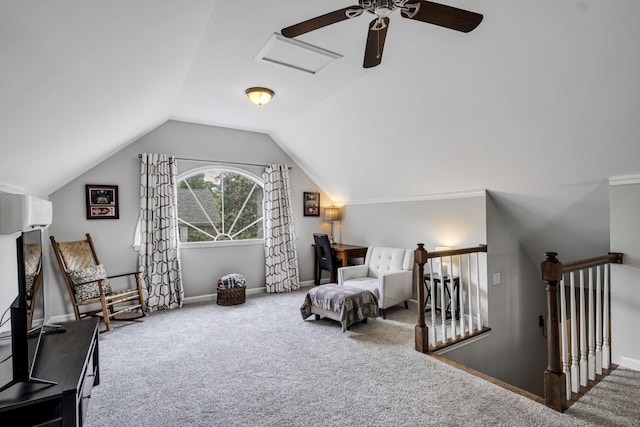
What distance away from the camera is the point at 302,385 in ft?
8.38

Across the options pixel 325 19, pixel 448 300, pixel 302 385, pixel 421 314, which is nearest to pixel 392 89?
pixel 325 19

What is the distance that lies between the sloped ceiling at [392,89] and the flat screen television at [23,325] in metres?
0.62

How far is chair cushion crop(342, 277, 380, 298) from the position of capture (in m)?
4.09

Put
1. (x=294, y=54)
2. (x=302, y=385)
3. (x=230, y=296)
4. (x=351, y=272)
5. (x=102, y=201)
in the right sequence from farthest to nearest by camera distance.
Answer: (x=230, y=296)
(x=351, y=272)
(x=102, y=201)
(x=294, y=54)
(x=302, y=385)

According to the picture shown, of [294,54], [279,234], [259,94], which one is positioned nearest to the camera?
[294,54]

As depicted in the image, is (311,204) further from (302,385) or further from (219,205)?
(302,385)

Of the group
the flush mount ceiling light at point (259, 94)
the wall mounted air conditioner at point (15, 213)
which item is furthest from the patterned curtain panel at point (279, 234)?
the wall mounted air conditioner at point (15, 213)

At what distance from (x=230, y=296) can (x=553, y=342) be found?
3.82 m

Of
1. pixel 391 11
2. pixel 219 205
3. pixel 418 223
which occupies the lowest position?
pixel 418 223

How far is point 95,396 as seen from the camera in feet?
7.98

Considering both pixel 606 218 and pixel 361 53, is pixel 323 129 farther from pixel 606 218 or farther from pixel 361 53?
pixel 606 218

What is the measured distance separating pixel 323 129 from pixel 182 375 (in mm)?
3394

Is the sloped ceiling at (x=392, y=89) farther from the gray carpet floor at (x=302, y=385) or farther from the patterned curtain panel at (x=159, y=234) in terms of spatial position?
the gray carpet floor at (x=302, y=385)

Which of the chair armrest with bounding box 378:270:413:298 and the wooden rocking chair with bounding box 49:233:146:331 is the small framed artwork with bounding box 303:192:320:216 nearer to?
the chair armrest with bounding box 378:270:413:298
